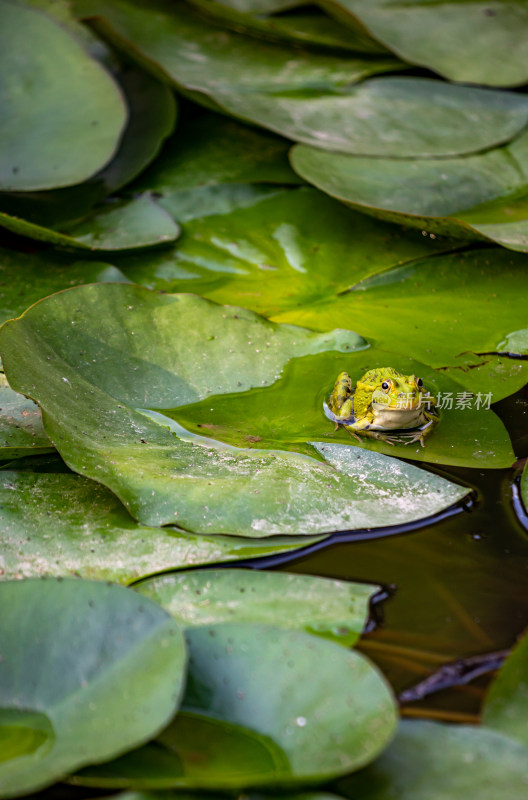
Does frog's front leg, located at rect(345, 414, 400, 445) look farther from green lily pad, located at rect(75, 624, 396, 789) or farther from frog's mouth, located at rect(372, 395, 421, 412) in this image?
green lily pad, located at rect(75, 624, 396, 789)

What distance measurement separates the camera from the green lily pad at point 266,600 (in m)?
Result: 1.74

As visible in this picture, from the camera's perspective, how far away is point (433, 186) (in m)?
3.26

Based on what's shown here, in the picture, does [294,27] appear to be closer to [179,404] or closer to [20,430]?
[179,404]

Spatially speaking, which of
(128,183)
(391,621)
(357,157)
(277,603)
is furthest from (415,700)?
(128,183)

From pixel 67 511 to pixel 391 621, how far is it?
1.05 m

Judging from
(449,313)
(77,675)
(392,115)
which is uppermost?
(392,115)

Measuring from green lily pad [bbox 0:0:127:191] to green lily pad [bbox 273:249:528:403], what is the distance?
1.38 meters

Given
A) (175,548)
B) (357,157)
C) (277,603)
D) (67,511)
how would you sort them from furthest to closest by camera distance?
(357,157)
(67,511)
(175,548)
(277,603)

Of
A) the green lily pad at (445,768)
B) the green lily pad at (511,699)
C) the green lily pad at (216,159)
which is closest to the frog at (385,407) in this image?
the green lily pad at (511,699)

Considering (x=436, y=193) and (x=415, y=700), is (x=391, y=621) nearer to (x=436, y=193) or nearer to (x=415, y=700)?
(x=415, y=700)

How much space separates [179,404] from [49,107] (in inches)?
80.3

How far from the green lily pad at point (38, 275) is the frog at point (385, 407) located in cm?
124

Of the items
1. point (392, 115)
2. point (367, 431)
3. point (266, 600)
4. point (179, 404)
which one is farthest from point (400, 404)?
point (392, 115)

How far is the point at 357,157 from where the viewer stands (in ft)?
11.3
